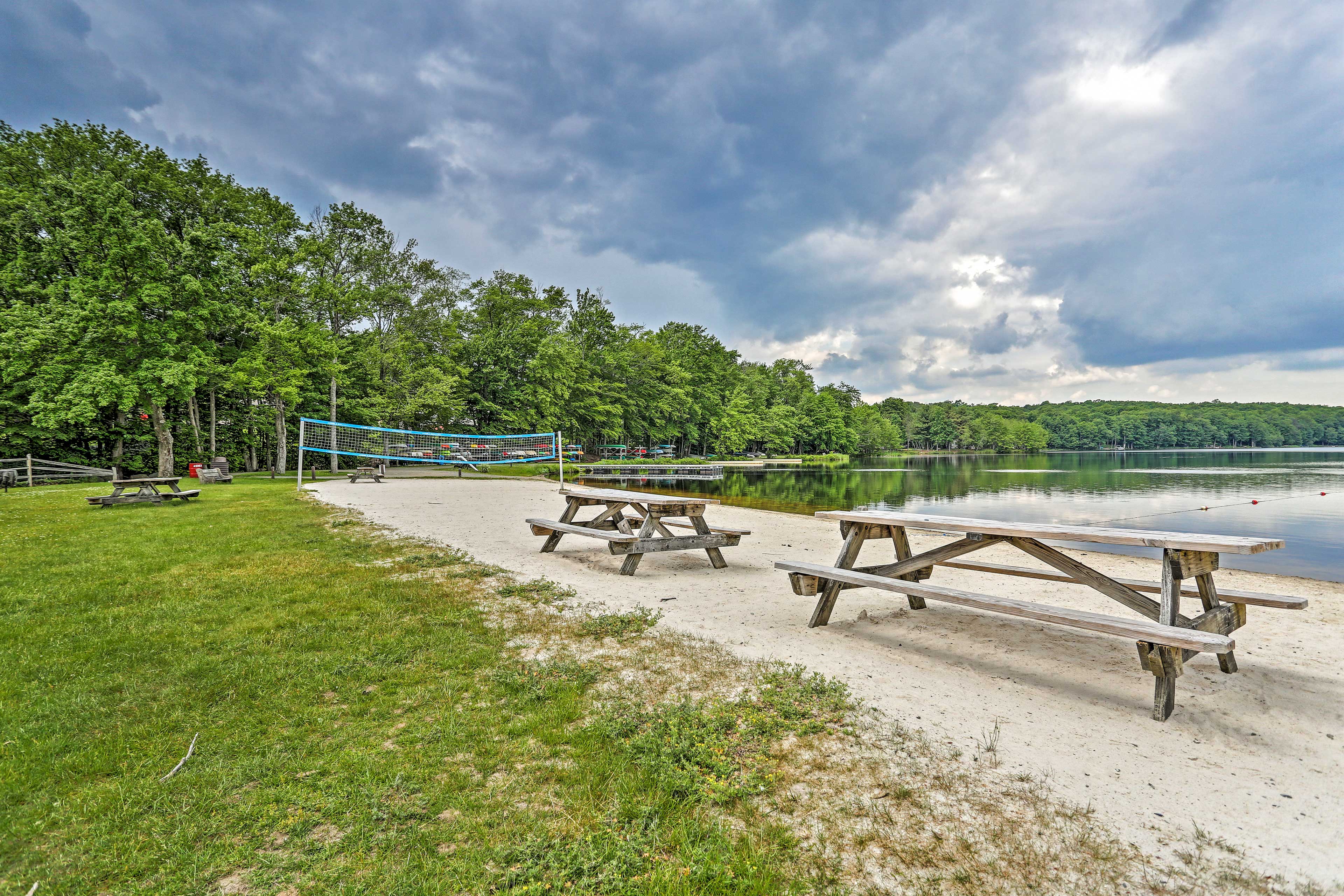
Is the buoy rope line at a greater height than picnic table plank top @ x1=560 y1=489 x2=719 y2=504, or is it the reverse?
picnic table plank top @ x1=560 y1=489 x2=719 y2=504

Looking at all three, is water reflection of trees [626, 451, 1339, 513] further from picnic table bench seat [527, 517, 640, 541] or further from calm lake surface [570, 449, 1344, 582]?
picnic table bench seat [527, 517, 640, 541]

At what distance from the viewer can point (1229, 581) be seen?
6551 mm

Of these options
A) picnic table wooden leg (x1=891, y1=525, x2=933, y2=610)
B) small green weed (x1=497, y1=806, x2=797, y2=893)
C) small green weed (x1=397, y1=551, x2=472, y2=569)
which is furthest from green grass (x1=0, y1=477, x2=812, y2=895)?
picnic table wooden leg (x1=891, y1=525, x2=933, y2=610)

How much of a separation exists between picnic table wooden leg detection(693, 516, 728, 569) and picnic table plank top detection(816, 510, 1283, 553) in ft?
9.35

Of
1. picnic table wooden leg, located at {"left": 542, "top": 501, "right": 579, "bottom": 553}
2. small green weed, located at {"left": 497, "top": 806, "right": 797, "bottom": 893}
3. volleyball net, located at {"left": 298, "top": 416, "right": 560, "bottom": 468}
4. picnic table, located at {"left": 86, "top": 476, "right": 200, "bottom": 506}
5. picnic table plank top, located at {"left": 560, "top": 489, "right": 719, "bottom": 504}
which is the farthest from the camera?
volleyball net, located at {"left": 298, "top": 416, "right": 560, "bottom": 468}

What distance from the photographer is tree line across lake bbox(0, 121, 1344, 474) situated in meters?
19.9

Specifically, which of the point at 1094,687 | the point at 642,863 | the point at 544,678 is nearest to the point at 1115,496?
the point at 1094,687

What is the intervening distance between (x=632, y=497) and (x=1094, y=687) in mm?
5071

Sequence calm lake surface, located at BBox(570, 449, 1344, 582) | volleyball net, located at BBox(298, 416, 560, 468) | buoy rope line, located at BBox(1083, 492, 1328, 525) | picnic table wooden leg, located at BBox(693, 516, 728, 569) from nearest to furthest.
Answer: picnic table wooden leg, located at BBox(693, 516, 728, 569) < calm lake surface, located at BBox(570, 449, 1344, 582) < buoy rope line, located at BBox(1083, 492, 1328, 525) < volleyball net, located at BBox(298, 416, 560, 468)

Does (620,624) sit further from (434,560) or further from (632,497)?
(434,560)

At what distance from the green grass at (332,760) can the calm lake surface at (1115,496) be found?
5.07 meters

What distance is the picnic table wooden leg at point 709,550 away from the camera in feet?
24.1

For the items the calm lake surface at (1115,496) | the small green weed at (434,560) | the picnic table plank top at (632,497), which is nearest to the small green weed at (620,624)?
the picnic table plank top at (632,497)

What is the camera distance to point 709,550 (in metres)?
7.38
